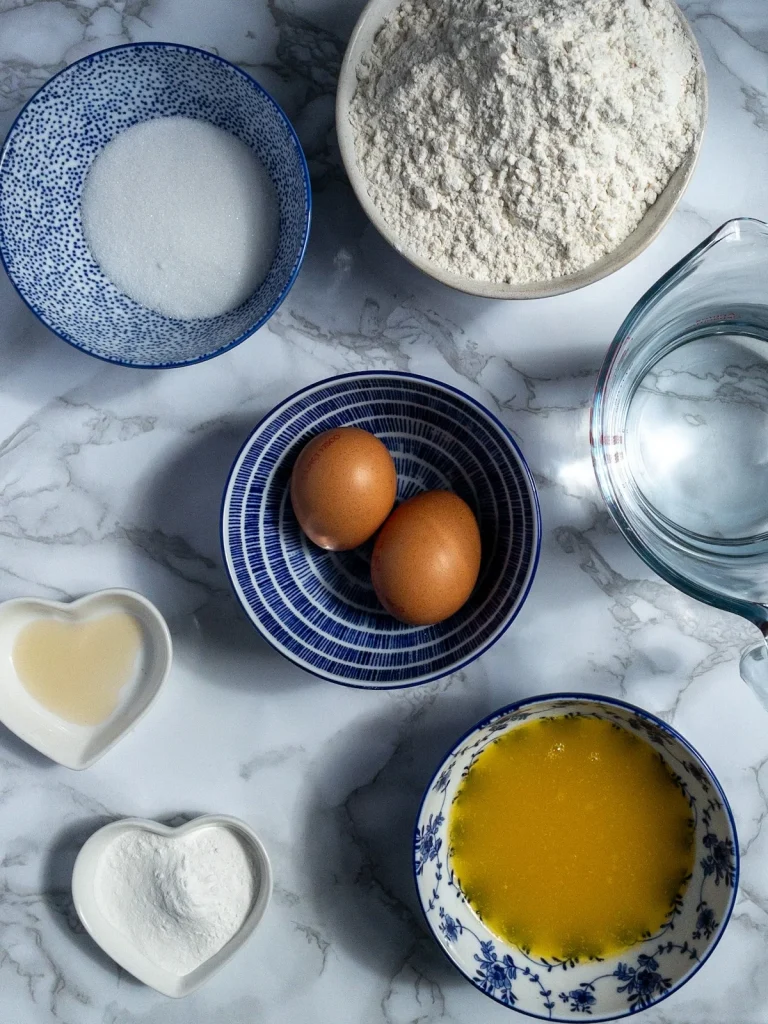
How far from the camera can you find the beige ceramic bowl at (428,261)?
0.93 m

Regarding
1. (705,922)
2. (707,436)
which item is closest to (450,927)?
(705,922)

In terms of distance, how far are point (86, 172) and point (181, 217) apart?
0.46 feet

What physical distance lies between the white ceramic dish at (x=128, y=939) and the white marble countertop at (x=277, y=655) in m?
0.04

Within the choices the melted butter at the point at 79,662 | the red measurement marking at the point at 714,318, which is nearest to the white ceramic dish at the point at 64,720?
the melted butter at the point at 79,662

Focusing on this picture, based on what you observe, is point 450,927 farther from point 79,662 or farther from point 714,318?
point 714,318

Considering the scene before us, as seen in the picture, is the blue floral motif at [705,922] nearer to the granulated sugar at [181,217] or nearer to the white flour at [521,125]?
the white flour at [521,125]

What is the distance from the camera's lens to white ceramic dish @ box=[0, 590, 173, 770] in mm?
1041

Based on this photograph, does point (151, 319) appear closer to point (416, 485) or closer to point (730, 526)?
point (416, 485)

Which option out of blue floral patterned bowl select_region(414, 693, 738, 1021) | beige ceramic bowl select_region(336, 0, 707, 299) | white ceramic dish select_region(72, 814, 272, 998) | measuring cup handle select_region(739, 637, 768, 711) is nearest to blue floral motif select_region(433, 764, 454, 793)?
blue floral patterned bowl select_region(414, 693, 738, 1021)

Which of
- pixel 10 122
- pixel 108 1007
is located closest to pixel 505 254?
pixel 10 122

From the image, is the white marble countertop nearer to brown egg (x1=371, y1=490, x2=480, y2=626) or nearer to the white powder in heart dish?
Result: the white powder in heart dish

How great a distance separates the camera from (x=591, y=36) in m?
0.86

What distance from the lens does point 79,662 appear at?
1071 mm

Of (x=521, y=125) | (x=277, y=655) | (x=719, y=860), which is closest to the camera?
(x=521, y=125)
